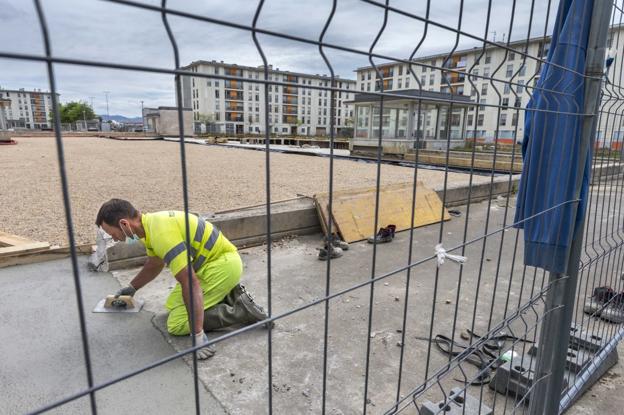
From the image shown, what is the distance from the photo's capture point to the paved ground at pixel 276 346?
7.83 ft

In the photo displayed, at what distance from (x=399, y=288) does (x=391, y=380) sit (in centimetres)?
152

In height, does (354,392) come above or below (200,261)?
below

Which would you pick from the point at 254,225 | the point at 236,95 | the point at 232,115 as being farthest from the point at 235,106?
the point at 232,115

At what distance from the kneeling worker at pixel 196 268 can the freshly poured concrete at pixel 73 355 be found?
0.82 ft

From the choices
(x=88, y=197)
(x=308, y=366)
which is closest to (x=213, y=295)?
(x=308, y=366)

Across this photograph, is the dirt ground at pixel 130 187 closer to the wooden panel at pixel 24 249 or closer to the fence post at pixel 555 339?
the wooden panel at pixel 24 249

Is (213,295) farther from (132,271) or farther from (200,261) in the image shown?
(132,271)

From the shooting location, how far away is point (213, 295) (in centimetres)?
323

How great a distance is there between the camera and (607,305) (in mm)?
3439

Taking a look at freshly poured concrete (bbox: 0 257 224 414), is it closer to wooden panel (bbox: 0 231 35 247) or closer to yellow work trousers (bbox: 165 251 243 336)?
yellow work trousers (bbox: 165 251 243 336)

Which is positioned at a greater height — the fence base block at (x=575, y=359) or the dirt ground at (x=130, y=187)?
the dirt ground at (x=130, y=187)

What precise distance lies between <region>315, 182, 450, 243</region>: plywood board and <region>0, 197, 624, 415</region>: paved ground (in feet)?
3.91

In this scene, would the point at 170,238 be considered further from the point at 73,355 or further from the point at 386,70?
the point at 386,70

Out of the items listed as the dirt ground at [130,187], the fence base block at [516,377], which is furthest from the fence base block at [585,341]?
the dirt ground at [130,187]
